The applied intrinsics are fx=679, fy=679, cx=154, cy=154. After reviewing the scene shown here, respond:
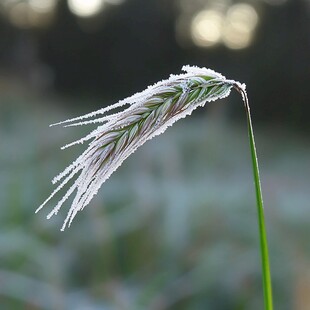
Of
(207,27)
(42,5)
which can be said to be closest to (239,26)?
(207,27)

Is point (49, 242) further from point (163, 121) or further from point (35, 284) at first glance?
point (163, 121)

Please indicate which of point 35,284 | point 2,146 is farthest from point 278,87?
point 35,284

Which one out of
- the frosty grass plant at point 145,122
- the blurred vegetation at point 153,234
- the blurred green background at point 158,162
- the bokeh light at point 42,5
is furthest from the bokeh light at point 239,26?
the frosty grass plant at point 145,122

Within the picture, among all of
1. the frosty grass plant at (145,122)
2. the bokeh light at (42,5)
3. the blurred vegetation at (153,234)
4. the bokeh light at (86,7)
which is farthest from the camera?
the bokeh light at (42,5)

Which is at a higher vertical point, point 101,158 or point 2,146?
point 2,146

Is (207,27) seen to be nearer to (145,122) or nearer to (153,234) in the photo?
(153,234)

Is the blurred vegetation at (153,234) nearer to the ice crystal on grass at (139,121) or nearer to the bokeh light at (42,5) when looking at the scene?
the bokeh light at (42,5)
